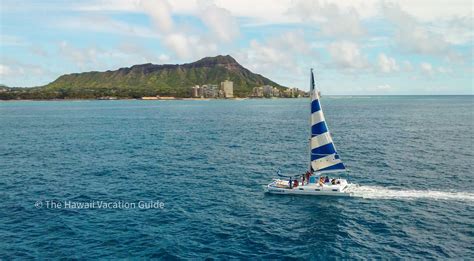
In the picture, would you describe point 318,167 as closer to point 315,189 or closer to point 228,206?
point 315,189

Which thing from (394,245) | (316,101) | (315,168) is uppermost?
(316,101)

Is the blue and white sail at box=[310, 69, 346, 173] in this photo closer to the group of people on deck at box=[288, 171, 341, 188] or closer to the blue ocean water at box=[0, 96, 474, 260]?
the group of people on deck at box=[288, 171, 341, 188]

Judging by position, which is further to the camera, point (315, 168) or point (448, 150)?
point (448, 150)

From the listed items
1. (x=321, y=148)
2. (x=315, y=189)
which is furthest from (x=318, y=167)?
(x=315, y=189)

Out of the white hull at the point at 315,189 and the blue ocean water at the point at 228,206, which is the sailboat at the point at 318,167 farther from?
the blue ocean water at the point at 228,206

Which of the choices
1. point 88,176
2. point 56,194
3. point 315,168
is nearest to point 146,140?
point 88,176

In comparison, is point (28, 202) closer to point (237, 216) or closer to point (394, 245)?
point (237, 216)

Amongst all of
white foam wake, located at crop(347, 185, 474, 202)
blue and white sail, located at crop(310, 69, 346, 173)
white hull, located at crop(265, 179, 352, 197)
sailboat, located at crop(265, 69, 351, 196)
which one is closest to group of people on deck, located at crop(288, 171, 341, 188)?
sailboat, located at crop(265, 69, 351, 196)
